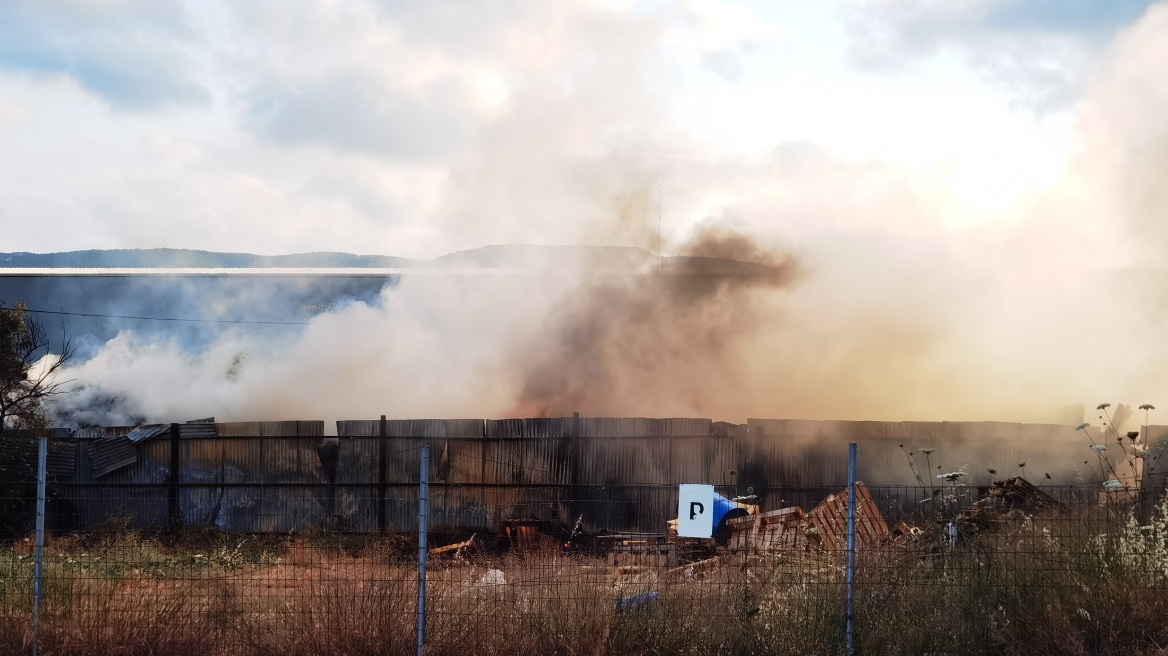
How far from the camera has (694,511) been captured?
897 cm

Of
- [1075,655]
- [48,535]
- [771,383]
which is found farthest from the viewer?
[771,383]

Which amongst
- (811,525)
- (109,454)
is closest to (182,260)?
(109,454)

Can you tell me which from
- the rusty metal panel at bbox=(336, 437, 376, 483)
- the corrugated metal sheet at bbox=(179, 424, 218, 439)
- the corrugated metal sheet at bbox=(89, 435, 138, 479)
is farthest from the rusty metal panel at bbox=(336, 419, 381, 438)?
the corrugated metal sheet at bbox=(89, 435, 138, 479)

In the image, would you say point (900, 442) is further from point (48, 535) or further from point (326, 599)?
point (48, 535)

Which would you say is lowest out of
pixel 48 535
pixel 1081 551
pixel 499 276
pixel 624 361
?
pixel 48 535

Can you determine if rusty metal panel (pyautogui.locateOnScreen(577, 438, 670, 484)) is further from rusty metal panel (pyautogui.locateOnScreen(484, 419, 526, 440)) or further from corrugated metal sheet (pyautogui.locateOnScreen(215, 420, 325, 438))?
corrugated metal sheet (pyautogui.locateOnScreen(215, 420, 325, 438))

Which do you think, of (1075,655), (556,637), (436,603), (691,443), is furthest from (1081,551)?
(691,443)

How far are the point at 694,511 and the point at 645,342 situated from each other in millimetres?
18049

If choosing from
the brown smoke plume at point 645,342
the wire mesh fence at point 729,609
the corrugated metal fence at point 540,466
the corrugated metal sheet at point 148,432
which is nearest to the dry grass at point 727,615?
the wire mesh fence at point 729,609

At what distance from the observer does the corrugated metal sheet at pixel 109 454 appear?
2086cm

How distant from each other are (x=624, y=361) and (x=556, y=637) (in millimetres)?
18115

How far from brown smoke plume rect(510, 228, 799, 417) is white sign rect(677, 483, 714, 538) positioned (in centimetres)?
1673

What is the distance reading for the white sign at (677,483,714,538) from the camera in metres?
8.77

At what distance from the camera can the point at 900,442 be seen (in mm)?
20250
